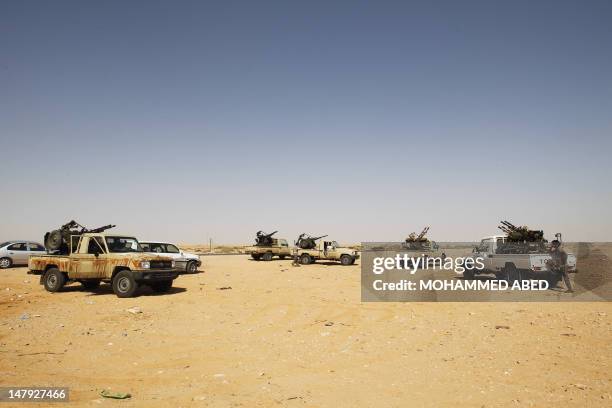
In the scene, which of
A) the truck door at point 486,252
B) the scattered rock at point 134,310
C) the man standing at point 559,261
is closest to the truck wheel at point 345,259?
the truck door at point 486,252

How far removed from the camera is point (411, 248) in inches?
1310

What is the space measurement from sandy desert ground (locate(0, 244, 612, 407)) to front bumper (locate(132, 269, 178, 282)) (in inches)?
30.6

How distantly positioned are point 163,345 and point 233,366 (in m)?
2.06

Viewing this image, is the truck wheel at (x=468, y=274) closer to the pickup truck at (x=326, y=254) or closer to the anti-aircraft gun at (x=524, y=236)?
the anti-aircraft gun at (x=524, y=236)

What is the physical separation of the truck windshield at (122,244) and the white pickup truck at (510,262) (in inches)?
560

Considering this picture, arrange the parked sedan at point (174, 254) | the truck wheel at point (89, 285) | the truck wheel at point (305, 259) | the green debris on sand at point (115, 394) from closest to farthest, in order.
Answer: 1. the green debris on sand at point (115, 394)
2. the truck wheel at point (89, 285)
3. the parked sedan at point (174, 254)
4. the truck wheel at point (305, 259)

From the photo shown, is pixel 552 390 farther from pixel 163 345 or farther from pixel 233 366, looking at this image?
pixel 163 345

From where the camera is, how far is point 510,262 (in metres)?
15.6

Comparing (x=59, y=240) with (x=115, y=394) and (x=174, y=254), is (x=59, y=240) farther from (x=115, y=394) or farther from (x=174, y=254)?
(x=115, y=394)

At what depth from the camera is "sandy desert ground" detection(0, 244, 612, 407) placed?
5.33 meters

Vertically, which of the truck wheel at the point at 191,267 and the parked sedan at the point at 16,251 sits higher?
the parked sedan at the point at 16,251

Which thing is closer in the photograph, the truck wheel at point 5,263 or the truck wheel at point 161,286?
the truck wheel at point 161,286

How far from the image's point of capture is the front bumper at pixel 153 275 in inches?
509

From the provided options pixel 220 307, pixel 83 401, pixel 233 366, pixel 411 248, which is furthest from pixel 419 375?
pixel 411 248
